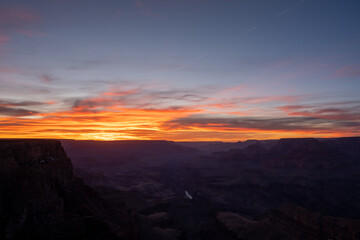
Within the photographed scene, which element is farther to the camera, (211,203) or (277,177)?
(277,177)

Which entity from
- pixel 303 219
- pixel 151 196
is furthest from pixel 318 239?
pixel 151 196

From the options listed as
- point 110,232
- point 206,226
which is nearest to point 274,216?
point 206,226

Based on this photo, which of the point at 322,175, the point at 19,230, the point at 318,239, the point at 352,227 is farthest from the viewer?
the point at 322,175

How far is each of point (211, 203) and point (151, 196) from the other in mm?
32023

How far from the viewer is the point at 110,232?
159 ft

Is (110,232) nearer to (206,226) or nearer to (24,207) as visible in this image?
(24,207)

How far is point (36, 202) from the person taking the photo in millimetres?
41250

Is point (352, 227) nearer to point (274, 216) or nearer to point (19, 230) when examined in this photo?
point (274, 216)

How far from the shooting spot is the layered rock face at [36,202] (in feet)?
126

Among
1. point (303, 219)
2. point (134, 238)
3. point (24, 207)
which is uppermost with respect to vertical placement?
point (24, 207)

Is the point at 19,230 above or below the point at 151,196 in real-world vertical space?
above

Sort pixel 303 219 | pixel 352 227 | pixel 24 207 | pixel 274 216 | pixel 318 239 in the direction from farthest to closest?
pixel 274 216, pixel 303 219, pixel 318 239, pixel 352 227, pixel 24 207

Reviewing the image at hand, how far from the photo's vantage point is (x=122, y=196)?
116375 millimetres

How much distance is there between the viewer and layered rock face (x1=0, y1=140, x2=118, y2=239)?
3831 cm
